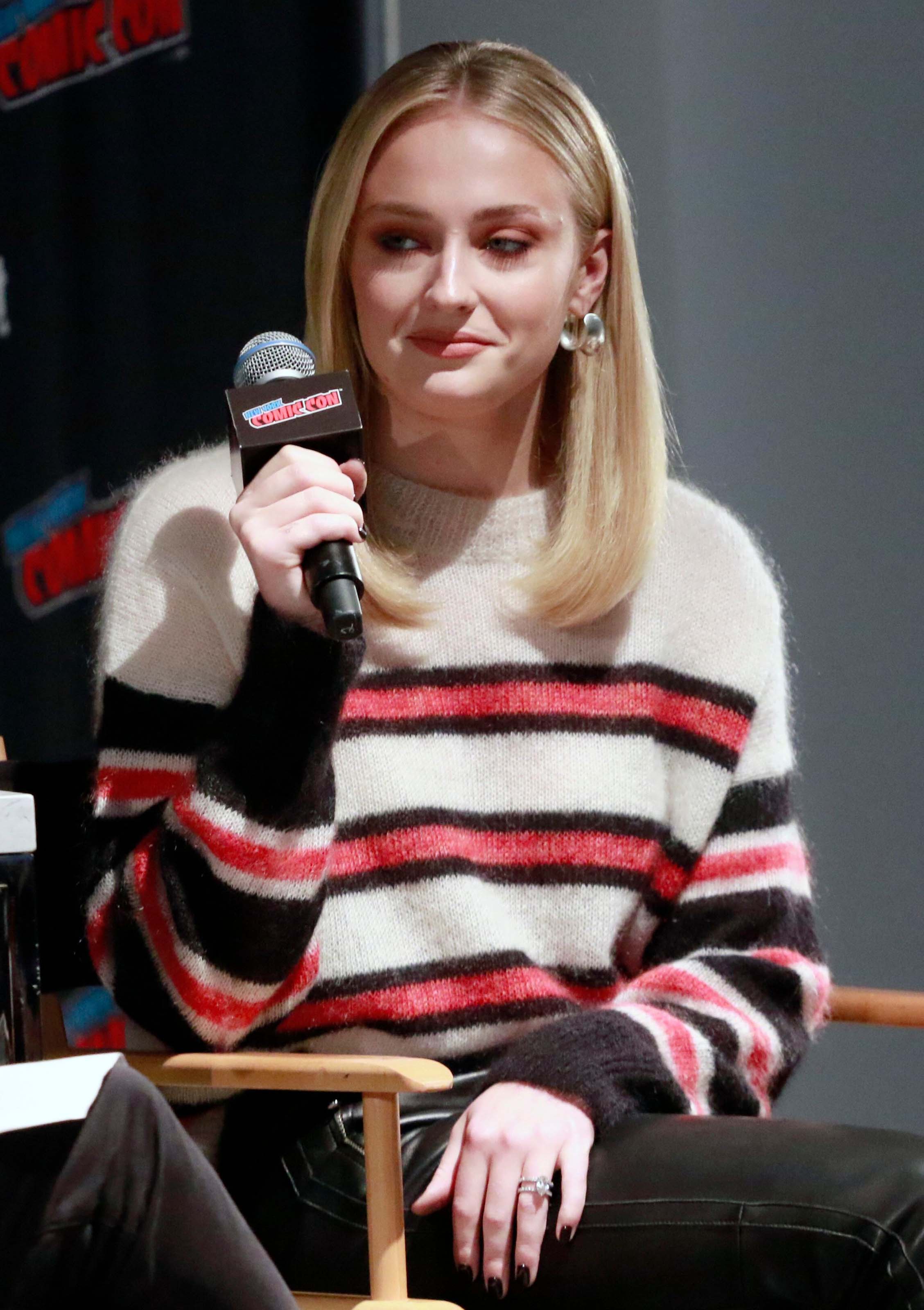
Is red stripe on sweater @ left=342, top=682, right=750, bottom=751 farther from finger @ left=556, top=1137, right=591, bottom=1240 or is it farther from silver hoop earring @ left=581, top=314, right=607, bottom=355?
finger @ left=556, top=1137, right=591, bottom=1240

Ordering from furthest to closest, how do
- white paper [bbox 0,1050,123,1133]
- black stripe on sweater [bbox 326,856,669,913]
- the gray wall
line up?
the gray wall
black stripe on sweater [bbox 326,856,669,913]
white paper [bbox 0,1050,123,1133]

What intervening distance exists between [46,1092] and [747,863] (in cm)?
84

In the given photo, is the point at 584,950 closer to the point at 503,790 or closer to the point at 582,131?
the point at 503,790

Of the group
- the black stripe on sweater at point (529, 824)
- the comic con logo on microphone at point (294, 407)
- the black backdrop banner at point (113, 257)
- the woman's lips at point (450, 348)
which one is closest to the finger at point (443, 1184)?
the black stripe on sweater at point (529, 824)

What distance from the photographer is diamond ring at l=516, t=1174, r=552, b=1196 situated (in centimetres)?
122

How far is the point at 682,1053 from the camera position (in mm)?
1405

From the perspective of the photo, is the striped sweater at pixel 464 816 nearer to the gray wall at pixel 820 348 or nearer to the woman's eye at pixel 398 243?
the woman's eye at pixel 398 243

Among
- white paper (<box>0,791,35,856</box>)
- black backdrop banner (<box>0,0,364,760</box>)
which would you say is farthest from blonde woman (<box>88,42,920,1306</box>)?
black backdrop banner (<box>0,0,364,760</box>)

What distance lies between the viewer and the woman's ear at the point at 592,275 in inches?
65.2

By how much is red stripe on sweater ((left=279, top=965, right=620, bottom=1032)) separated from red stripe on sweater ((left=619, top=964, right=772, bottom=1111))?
0.10m

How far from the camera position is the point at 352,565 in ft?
3.89

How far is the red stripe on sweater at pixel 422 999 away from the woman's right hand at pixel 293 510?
413 millimetres

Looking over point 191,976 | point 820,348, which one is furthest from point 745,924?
point 820,348

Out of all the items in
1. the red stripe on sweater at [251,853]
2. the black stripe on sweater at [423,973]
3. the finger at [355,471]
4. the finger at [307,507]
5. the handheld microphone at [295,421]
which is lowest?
the black stripe on sweater at [423,973]
